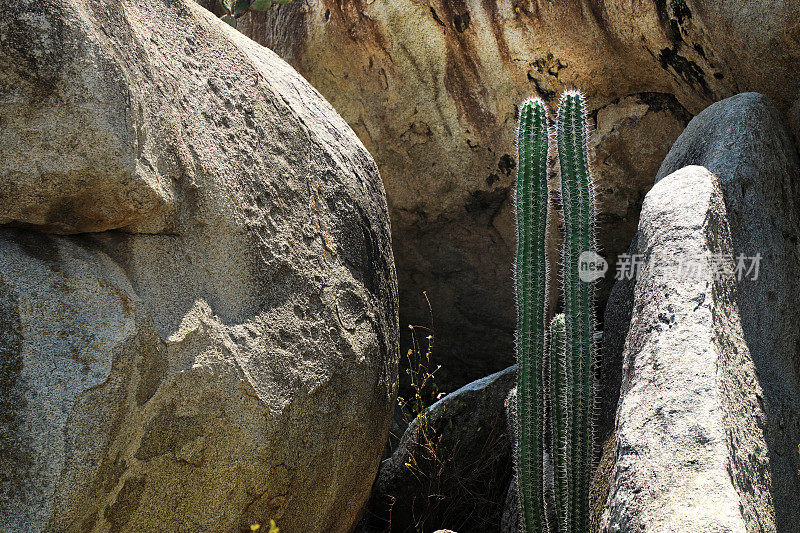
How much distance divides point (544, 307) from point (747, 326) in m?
0.68

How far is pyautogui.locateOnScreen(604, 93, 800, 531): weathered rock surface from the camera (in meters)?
2.06

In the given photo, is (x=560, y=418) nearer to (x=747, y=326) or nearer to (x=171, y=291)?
(x=747, y=326)

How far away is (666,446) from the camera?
6.53 ft

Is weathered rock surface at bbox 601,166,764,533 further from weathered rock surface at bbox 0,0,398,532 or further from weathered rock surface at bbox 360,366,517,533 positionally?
weathered rock surface at bbox 360,366,517,533

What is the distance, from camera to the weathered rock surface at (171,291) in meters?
1.88

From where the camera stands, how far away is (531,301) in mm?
2721

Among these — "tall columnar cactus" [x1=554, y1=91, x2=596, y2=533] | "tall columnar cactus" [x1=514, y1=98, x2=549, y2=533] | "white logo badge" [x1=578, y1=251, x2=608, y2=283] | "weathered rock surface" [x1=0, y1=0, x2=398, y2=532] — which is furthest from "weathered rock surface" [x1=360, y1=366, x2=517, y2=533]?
"white logo badge" [x1=578, y1=251, x2=608, y2=283]

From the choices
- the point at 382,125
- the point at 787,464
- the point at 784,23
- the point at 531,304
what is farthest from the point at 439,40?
the point at 787,464

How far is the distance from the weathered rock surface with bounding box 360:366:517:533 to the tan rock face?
50.6 inches

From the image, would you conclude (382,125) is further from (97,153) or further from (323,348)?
(97,153)

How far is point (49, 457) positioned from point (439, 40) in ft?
10.8

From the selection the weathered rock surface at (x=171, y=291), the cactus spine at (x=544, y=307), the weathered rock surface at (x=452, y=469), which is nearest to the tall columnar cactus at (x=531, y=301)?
the cactus spine at (x=544, y=307)

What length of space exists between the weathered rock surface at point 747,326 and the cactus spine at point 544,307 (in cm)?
21

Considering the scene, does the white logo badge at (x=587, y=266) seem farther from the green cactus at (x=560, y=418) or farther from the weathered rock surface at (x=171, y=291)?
the weathered rock surface at (x=171, y=291)
